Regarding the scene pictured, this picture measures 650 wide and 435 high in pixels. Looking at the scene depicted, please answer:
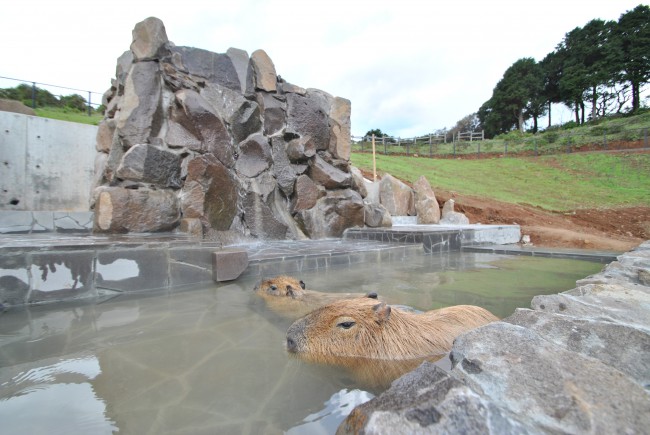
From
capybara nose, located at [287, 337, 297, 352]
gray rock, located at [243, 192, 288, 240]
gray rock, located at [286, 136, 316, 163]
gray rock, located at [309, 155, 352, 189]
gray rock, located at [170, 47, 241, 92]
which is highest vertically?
gray rock, located at [170, 47, 241, 92]

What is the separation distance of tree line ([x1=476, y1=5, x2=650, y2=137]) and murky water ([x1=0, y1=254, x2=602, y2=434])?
172 feet

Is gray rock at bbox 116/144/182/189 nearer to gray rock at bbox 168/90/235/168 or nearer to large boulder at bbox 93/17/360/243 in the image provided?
large boulder at bbox 93/17/360/243

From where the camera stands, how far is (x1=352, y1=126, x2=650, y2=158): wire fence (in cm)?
2491

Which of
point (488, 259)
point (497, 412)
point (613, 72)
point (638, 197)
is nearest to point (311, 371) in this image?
point (497, 412)

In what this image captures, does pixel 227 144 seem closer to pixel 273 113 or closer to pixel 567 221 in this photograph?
pixel 273 113

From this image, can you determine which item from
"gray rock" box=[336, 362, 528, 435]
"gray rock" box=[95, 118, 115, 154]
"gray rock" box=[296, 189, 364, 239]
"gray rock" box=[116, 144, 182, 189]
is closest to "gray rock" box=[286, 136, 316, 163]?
"gray rock" box=[296, 189, 364, 239]

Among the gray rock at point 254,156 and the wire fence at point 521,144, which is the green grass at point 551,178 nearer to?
the wire fence at point 521,144

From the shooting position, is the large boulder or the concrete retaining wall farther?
the concrete retaining wall

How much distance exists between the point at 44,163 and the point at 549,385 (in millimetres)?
10513

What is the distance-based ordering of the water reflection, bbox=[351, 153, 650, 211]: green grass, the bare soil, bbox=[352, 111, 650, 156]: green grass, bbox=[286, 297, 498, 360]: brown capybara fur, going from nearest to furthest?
the water reflection
bbox=[286, 297, 498, 360]: brown capybara fur
the bare soil
bbox=[351, 153, 650, 211]: green grass
bbox=[352, 111, 650, 156]: green grass

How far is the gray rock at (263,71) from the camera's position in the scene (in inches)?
305

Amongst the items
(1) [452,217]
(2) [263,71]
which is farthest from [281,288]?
(1) [452,217]

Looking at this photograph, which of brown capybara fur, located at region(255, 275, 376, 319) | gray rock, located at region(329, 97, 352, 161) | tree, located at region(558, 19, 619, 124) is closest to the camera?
brown capybara fur, located at region(255, 275, 376, 319)

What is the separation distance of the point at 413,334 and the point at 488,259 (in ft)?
17.6
